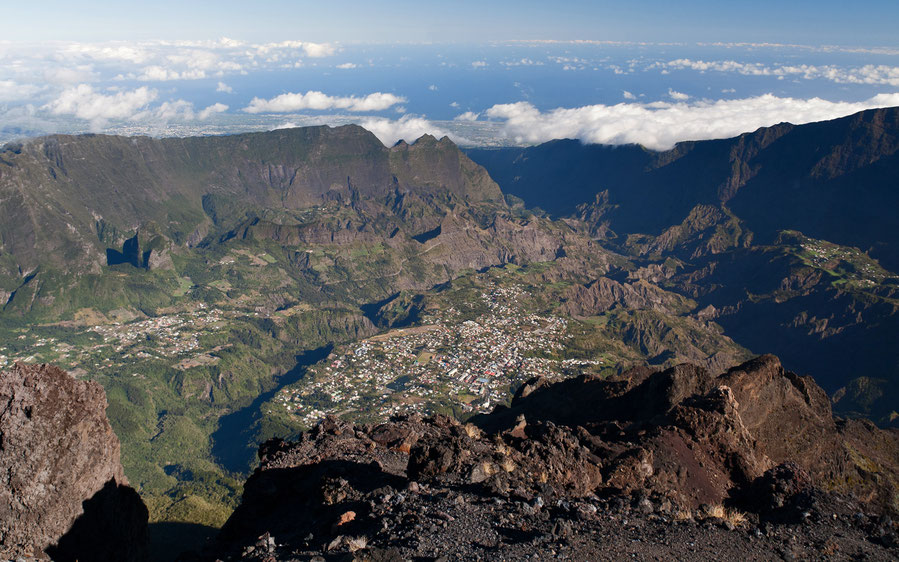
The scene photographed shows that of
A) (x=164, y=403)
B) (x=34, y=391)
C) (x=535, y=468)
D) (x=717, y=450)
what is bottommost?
(x=164, y=403)

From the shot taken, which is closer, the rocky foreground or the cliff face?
the rocky foreground

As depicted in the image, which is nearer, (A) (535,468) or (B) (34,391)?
(B) (34,391)

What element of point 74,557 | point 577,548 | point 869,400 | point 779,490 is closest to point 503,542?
point 577,548

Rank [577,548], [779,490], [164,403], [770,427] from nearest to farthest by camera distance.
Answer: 1. [577,548]
2. [779,490]
3. [770,427]
4. [164,403]

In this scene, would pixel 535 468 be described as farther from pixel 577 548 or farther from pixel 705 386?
pixel 705 386

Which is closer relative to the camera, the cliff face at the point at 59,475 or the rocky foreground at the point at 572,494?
the rocky foreground at the point at 572,494
